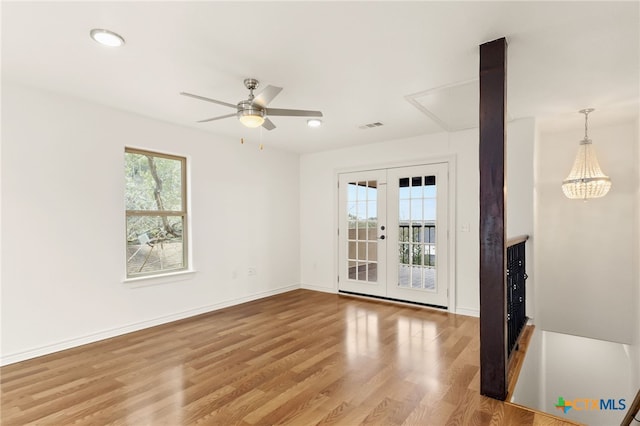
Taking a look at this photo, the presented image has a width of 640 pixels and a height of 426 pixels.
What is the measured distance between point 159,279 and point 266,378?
7.11ft

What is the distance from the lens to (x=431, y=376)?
2762 mm

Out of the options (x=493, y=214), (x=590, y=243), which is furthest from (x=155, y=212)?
(x=590, y=243)

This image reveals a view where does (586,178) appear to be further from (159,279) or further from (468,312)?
(159,279)

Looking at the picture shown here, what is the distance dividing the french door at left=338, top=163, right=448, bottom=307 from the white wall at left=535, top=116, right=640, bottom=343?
130cm

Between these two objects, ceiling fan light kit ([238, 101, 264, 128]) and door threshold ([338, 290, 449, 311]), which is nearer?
ceiling fan light kit ([238, 101, 264, 128])

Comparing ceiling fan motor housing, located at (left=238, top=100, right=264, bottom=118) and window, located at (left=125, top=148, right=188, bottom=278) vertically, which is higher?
ceiling fan motor housing, located at (left=238, top=100, right=264, bottom=118)

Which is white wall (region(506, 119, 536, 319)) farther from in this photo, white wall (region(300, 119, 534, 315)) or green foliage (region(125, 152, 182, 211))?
green foliage (region(125, 152, 182, 211))

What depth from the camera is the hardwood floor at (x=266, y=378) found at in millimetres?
2209

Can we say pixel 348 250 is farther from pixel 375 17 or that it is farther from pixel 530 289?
pixel 375 17

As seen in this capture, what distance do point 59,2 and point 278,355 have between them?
9.97 feet

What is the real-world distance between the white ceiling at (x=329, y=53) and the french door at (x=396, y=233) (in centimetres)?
151

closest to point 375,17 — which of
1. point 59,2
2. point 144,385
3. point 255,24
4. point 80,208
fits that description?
point 255,24

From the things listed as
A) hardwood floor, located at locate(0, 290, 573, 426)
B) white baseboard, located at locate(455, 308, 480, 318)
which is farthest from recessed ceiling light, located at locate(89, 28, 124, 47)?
white baseboard, located at locate(455, 308, 480, 318)

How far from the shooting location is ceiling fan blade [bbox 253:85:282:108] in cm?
256
